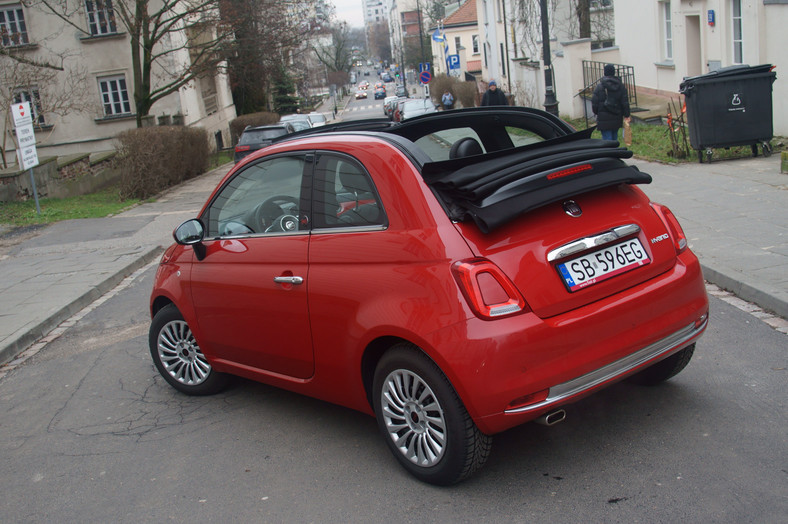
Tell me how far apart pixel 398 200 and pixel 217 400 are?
245 cm

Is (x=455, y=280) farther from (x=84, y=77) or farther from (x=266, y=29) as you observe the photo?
(x=84, y=77)

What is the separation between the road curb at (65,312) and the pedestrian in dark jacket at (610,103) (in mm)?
9018

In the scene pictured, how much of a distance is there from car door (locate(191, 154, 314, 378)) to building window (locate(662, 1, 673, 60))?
22.0 meters

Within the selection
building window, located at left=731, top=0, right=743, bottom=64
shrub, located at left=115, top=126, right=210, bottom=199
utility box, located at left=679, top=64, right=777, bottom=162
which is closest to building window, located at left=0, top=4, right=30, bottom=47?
shrub, located at left=115, top=126, right=210, bottom=199

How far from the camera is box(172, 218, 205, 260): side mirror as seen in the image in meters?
5.18

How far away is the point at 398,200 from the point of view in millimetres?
3955

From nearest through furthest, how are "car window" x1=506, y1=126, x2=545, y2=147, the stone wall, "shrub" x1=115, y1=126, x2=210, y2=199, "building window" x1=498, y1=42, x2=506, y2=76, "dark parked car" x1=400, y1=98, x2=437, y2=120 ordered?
"car window" x1=506, y1=126, x2=545, y2=147, "shrub" x1=115, y1=126, x2=210, y2=199, the stone wall, "dark parked car" x1=400, y1=98, x2=437, y2=120, "building window" x1=498, y1=42, x2=506, y2=76

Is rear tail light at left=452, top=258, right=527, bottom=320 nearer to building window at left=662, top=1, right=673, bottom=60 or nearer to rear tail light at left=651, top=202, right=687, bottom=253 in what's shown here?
rear tail light at left=651, top=202, right=687, bottom=253

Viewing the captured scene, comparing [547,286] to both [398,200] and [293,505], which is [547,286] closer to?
[398,200]

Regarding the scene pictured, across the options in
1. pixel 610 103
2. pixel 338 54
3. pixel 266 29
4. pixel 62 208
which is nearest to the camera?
pixel 610 103

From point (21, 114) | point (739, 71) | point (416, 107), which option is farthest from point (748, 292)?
point (416, 107)

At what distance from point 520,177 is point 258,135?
81.6 ft

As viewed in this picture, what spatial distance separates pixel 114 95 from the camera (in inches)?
1426

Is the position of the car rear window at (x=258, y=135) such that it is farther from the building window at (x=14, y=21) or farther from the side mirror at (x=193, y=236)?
the side mirror at (x=193, y=236)
